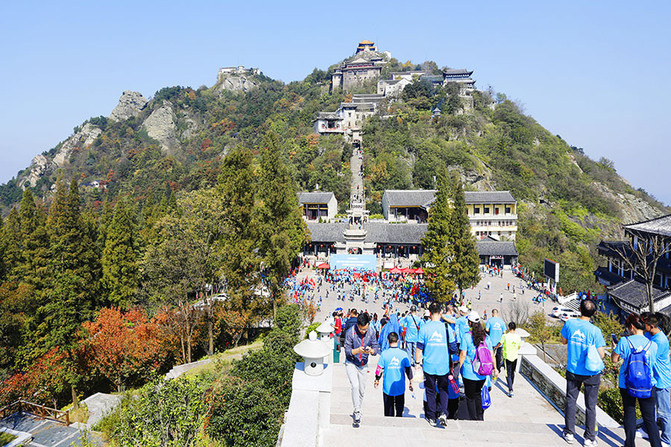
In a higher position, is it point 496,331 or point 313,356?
point 313,356

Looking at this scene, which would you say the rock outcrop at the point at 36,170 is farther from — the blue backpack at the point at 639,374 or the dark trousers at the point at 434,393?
the blue backpack at the point at 639,374

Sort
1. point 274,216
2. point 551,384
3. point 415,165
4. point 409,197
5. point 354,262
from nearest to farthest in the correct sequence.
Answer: point 551,384 < point 274,216 < point 354,262 < point 409,197 < point 415,165

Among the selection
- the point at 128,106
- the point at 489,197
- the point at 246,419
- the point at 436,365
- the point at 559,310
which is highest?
the point at 128,106

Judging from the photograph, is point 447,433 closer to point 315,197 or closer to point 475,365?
point 475,365

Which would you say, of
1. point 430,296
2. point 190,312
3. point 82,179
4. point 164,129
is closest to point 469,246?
point 430,296

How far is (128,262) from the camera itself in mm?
24844

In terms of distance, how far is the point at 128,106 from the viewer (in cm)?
12225

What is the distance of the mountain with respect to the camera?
51.3 meters

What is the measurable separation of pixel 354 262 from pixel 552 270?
15045 mm

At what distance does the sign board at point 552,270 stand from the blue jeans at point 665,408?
2670 cm

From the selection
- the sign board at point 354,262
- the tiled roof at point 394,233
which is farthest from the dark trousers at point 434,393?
the tiled roof at point 394,233

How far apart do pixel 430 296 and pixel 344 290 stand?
6.87 meters

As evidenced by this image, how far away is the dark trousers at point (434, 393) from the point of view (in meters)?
5.18

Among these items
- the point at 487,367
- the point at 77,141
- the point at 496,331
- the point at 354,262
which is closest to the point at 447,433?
the point at 487,367
